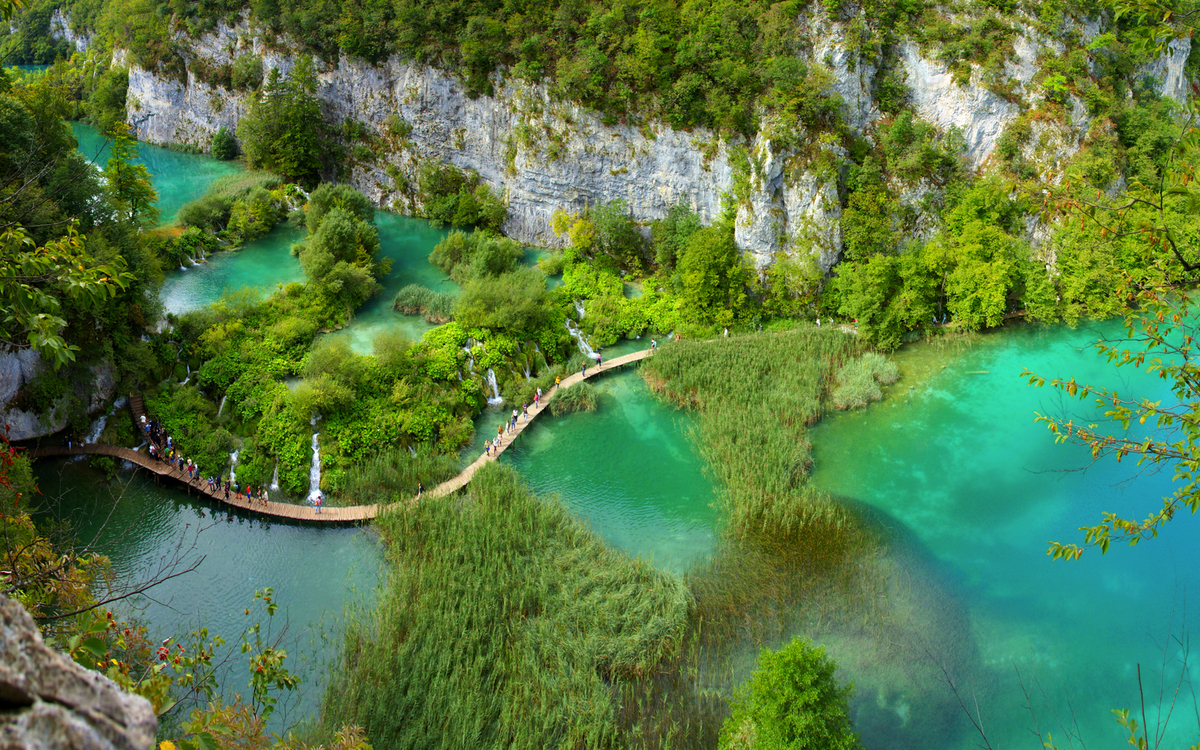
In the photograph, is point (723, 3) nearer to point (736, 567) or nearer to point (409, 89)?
point (409, 89)

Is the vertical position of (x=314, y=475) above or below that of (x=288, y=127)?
below

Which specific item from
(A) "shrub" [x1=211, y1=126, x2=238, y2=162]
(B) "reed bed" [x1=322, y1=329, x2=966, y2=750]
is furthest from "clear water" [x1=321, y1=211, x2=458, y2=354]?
(A) "shrub" [x1=211, y1=126, x2=238, y2=162]

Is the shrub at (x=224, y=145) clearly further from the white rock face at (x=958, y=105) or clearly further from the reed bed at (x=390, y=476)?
the white rock face at (x=958, y=105)

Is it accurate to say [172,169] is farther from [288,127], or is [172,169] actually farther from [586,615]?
[586,615]

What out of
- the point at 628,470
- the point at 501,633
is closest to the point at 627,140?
the point at 628,470

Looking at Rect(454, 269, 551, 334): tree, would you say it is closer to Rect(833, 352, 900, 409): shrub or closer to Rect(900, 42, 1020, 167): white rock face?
Rect(833, 352, 900, 409): shrub

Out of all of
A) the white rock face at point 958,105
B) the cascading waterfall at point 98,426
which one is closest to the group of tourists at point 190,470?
the cascading waterfall at point 98,426
